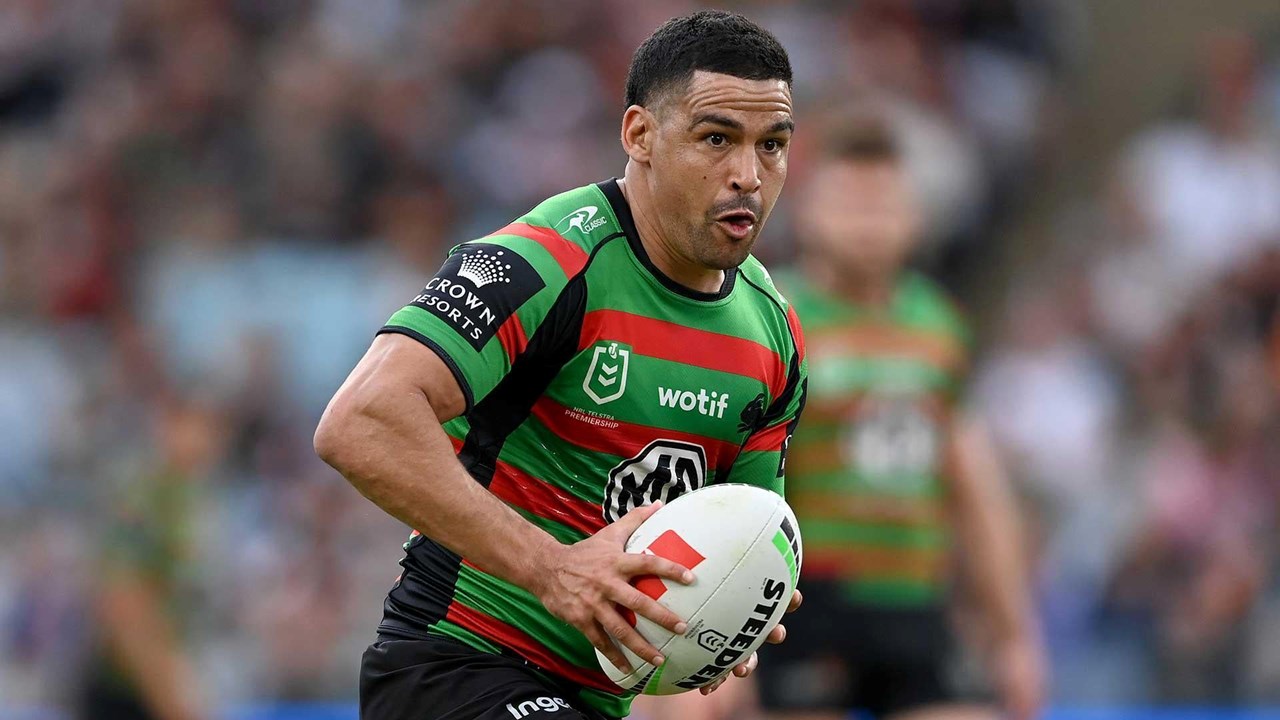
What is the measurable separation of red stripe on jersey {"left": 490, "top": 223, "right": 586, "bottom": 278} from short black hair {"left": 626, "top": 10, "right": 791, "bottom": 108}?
415mm

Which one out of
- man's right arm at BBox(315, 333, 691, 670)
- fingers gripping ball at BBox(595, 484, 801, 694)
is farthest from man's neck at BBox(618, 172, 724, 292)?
man's right arm at BBox(315, 333, 691, 670)

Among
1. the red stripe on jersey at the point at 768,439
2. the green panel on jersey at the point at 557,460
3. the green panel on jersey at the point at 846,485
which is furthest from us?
the green panel on jersey at the point at 846,485

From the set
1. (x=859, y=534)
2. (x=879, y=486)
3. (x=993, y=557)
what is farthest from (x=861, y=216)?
(x=993, y=557)

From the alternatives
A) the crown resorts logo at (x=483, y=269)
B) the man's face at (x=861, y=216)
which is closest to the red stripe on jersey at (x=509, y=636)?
the crown resorts logo at (x=483, y=269)

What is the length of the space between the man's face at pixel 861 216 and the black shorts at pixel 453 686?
3.07m

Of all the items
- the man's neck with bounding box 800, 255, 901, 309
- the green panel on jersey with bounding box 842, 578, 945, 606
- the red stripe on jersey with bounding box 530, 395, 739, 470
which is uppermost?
the man's neck with bounding box 800, 255, 901, 309

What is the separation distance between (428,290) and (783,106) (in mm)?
942

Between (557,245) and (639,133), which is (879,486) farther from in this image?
(557,245)

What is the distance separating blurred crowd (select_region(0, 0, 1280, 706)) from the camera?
33.2ft

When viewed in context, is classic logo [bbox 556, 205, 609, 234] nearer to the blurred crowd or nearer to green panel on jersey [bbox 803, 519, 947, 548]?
green panel on jersey [bbox 803, 519, 947, 548]

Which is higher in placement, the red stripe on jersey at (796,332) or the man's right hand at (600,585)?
the red stripe on jersey at (796,332)

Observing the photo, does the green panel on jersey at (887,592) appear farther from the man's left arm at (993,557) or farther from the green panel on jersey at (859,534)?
the man's left arm at (993,557)

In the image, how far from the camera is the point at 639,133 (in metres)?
4.14

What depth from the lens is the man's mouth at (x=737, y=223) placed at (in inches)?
158
